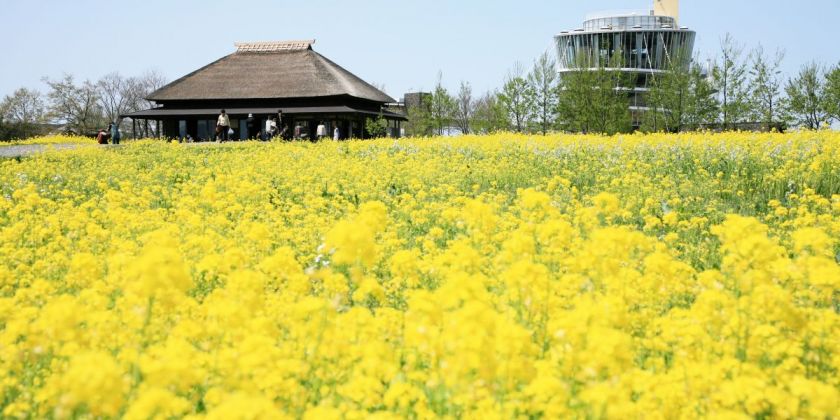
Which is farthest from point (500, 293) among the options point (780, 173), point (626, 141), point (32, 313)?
point (626, 141)

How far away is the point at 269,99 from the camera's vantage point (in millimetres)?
41969

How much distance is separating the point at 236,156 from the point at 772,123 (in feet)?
83.4

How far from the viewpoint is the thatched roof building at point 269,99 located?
134 ft

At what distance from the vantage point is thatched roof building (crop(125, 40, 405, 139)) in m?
40.8

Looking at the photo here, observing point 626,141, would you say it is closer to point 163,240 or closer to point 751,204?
point 751,204

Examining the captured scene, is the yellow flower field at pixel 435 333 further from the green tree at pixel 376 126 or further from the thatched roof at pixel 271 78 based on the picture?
the thatched roof at pixel 271 78

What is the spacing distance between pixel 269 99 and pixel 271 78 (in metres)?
2.71

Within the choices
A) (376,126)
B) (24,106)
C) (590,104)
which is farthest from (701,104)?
(24,106)

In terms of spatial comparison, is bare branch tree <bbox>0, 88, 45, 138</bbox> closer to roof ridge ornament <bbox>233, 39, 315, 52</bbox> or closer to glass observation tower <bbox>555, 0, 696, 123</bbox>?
roof ridge ornament <bbox>233, 39, 315, 52</bbox>

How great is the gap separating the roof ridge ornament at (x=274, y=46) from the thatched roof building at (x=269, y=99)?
65.8 inches

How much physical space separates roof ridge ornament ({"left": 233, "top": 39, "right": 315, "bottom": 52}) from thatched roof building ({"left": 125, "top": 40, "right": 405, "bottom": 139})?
1.67 metres

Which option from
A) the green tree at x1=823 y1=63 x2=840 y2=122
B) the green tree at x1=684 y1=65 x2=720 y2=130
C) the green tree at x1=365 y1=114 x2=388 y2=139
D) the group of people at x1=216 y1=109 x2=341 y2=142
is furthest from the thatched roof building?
the green tree at x1=823 y1=63 x2=840 y2=122

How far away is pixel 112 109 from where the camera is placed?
85312mm

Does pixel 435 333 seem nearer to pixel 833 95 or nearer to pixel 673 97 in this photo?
pixel 673 97
